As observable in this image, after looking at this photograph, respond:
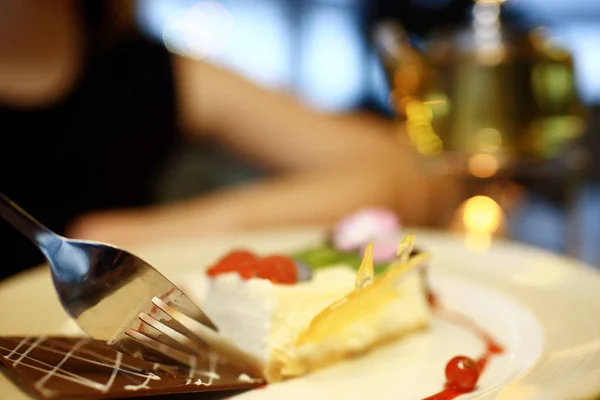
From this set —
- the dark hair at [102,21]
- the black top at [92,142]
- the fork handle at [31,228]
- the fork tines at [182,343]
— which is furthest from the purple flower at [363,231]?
the dark hair at [102,21]

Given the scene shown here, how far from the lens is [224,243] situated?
32.3 inches

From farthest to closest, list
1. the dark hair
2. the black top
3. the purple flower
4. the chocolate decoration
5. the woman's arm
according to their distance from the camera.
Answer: the dark hair → the black top → the woman's arm → the purple flower → the chocolate decoration

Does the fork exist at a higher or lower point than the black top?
lower

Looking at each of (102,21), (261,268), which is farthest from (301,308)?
(102,21)

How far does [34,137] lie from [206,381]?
3.29ft

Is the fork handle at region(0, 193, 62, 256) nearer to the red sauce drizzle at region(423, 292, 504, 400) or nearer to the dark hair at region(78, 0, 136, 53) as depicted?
the red sauce drizzle at region(423, 292, 504, 400)

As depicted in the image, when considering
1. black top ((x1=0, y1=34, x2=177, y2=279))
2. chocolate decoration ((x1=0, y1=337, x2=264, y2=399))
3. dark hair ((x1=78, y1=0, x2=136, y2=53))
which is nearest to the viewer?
chocolate decoration ((x1=0, y1=337, x2=264, y2=399))

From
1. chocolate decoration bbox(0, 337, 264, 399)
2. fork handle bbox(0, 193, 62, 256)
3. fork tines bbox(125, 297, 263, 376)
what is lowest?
chocolate decoration bbox(0, 337, 264, 399)

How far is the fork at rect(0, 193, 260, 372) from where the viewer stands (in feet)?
1.34

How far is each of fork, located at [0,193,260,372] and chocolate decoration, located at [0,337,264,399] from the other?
0.02 metres

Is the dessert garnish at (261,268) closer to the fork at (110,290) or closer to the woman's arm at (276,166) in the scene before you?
the fork at (110,290)

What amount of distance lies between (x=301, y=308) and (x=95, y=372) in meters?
0.18

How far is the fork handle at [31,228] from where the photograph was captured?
0.42 meters

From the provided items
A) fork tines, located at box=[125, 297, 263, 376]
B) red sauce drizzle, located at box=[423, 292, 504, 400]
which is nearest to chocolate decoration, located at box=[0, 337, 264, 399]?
fork tines, located at box=[125, 297, 263, 376]
